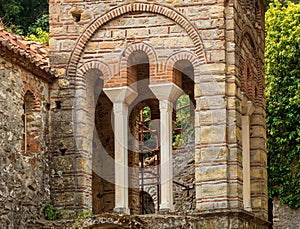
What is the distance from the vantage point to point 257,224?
61.0ft

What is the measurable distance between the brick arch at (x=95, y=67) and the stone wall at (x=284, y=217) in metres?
11.2

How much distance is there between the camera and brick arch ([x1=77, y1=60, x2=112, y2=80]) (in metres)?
17.7

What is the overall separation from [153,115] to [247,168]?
11.8 ft

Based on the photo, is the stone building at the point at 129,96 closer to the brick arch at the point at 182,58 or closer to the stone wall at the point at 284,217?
the brick arch at the point at 182,58

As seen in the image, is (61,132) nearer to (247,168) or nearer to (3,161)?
(3,161)

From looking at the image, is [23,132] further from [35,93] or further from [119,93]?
[119,93]

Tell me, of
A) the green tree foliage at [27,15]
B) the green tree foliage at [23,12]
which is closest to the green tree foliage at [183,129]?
the green tree foliage at [27,15]

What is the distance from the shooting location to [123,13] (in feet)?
58.3

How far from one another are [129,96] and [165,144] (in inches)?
43.6

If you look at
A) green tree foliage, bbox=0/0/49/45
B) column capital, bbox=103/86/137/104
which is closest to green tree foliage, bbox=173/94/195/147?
green tree foliage, bbox=0/0/49/45

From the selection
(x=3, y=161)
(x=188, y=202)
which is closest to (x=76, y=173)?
(x=3, y=161)

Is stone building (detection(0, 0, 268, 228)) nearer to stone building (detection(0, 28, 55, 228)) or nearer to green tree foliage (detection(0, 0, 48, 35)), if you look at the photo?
stone building (detection(0, 28, 55, 228))

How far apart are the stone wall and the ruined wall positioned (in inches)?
456

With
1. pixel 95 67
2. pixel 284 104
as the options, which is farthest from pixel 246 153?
pixel 284 104
